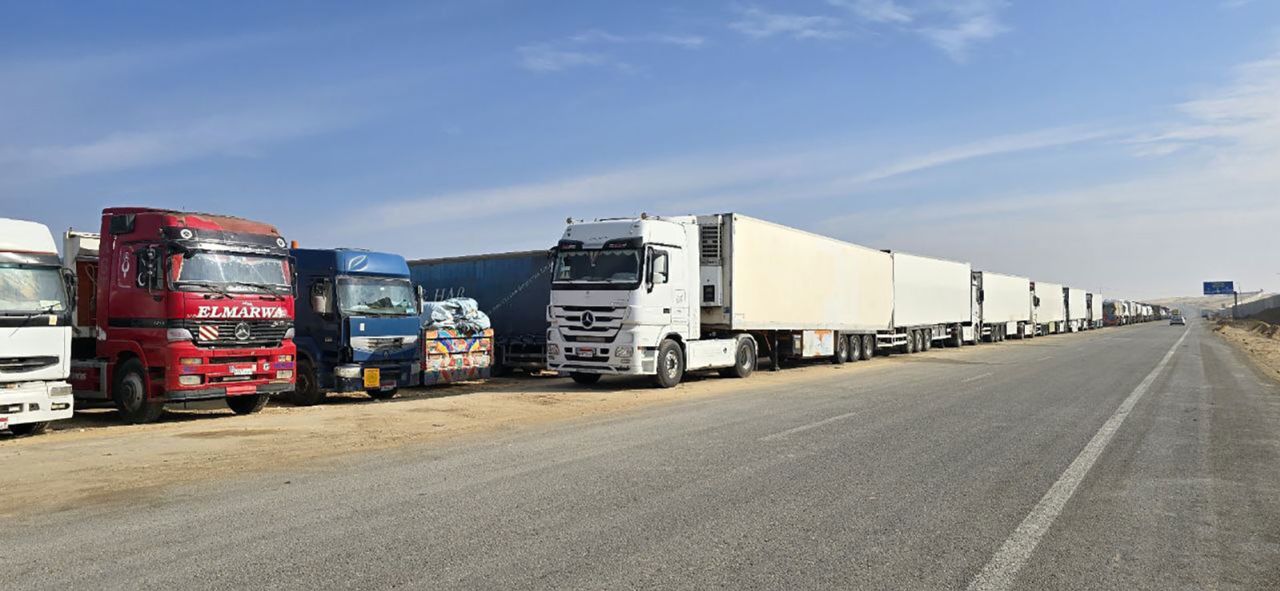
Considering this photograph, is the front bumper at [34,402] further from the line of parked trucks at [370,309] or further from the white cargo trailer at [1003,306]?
the white cargo trailer at [1003,306]

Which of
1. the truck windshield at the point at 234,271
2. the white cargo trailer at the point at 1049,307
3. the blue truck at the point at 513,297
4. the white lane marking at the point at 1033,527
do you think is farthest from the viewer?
the white cargo trailer at the point at 1049,307

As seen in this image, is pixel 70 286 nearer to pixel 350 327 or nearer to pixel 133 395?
pixel 133 395

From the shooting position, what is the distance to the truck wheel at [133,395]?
12578mm

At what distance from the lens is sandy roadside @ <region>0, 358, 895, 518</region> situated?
8.08 m

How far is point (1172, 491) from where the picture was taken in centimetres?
710

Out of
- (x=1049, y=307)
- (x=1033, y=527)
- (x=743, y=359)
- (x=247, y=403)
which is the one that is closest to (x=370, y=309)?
(x=247, y=403)

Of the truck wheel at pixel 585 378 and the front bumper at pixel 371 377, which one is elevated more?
the front bumper at pixel 371 377

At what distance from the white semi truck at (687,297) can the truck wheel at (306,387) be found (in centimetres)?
478

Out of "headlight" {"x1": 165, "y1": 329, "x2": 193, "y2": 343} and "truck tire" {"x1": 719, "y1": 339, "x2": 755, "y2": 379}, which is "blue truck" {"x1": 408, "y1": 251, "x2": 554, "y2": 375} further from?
"headlight" {"x1": 165, "y1": 329, "x2": 193, "y2": 343}

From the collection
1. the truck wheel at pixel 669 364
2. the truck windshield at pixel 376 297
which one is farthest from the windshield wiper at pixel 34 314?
the truck wheel at pixel 669 364

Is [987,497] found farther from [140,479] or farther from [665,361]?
[665,361]

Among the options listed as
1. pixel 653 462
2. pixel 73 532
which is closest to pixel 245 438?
pixel 73 532

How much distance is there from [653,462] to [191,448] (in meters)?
5.86

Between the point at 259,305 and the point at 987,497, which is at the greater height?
the point at 259,305
